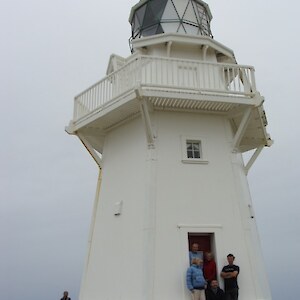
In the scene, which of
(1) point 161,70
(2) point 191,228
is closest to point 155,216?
(2) point 191,228

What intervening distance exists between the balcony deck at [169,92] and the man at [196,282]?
14.1 feet

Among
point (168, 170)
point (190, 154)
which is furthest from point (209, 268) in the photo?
point (190, 154)

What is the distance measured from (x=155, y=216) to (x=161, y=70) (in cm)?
385

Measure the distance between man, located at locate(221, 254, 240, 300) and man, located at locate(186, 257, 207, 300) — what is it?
0.65m

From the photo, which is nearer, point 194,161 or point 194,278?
point 194,278

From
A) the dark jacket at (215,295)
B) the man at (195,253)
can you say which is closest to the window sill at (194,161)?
the man at (195,253)

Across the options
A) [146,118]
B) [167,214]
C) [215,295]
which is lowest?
[215,295]

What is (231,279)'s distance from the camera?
30.5ft

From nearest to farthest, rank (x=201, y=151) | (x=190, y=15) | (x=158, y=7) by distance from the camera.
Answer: (x=201, y=151), (x=158, y=7), (x=190, y=15)

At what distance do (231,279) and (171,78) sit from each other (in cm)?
562

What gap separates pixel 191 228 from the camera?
974 cm

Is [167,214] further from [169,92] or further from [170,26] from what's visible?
[170,26]

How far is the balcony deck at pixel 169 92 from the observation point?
10.2m

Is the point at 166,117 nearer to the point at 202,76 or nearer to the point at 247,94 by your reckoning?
the point at 202,76
